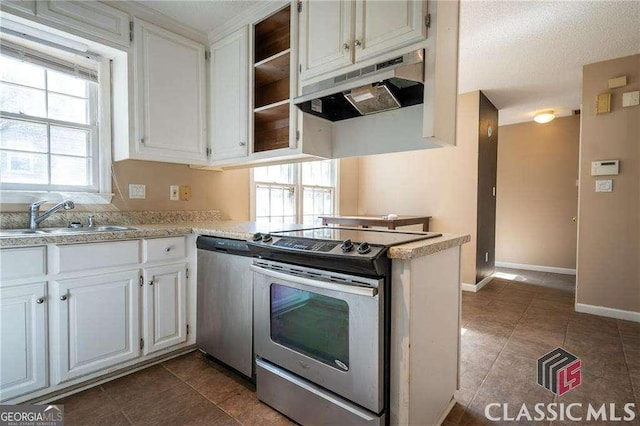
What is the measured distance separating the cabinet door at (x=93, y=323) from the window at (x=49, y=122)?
809 mm

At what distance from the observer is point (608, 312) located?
3.01 m

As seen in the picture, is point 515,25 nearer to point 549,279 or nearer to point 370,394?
point 370,394

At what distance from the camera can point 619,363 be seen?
6.93 ft

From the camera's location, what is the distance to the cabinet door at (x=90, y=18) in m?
Answer: 1.87

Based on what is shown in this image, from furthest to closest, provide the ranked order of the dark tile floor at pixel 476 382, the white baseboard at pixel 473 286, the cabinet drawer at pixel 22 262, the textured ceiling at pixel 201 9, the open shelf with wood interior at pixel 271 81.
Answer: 1. the white baseboard at pixel 473 286
2. the open shelf with wood interior at pixel 271 81
3. the textured ceiling at pixel 201 9
4. the dark tile floor at pixel 476 382
5. the cabinet drawer at pixel 22 262

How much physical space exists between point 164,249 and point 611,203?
3880 mm

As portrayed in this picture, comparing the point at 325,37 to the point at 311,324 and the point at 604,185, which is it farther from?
the point at 604,185

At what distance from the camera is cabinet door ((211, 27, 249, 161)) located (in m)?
2.37

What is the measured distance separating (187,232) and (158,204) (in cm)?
60

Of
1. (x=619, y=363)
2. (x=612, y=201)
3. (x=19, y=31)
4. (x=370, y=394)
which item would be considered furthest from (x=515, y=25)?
(x=19, y=31)

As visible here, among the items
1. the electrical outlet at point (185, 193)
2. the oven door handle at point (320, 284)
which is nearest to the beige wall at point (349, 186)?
the electrical outlet at point (185, 193)

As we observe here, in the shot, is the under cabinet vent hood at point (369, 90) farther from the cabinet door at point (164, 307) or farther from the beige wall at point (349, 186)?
the beige wall at point (349, 186)

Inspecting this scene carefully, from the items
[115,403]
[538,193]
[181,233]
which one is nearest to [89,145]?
[181,233]

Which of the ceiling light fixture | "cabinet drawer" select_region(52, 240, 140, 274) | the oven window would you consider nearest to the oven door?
the oven window
